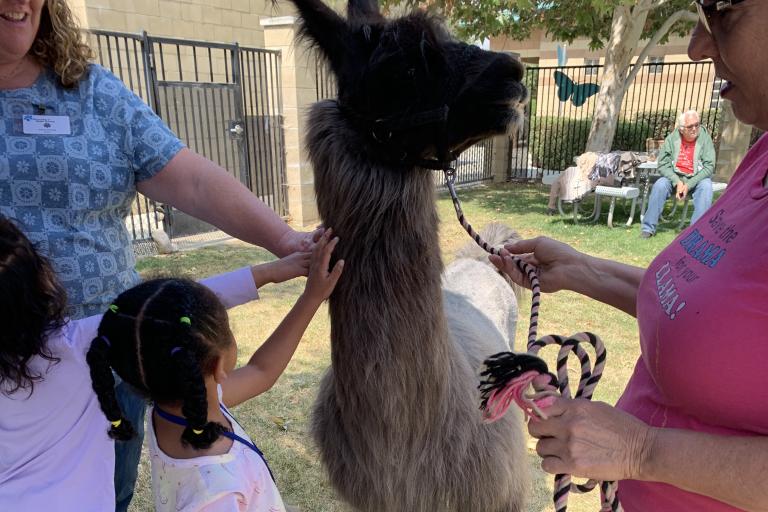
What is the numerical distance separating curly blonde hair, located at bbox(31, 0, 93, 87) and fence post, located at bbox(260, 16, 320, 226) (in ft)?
21.8

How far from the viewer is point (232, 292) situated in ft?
5.99

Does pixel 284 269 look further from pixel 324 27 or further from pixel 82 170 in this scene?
Answer: pixel 324 27

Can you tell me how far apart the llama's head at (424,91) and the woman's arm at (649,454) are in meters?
0.86

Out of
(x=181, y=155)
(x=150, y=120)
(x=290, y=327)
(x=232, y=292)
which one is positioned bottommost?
(x=290, y=327)

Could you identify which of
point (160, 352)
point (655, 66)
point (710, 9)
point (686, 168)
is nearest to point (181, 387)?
point (160, 352)

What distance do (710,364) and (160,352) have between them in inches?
45.3

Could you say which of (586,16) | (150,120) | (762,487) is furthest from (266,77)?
(762,487)

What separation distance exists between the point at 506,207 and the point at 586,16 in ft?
13.2

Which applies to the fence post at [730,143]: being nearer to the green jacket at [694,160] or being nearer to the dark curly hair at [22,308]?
the green jacket at [694,160]

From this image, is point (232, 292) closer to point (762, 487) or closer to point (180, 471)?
point (180, 471)

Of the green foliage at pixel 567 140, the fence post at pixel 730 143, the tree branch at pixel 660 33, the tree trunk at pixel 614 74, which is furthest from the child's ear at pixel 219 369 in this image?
the green foliage at pixel 567 140

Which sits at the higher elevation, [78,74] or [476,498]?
[78,74]

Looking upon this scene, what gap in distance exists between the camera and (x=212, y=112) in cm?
913

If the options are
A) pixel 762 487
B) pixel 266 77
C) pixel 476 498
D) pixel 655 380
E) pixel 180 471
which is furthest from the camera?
pixel 266 77
